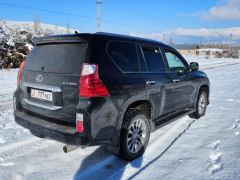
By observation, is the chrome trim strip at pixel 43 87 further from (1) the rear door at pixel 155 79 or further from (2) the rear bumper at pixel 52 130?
(1) the rear door at pixel 155 79

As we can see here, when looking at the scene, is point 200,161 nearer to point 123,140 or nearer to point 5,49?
point 123,140

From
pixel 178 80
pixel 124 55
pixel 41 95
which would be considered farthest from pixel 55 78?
pixel 178 80

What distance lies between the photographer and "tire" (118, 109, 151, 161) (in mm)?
3736

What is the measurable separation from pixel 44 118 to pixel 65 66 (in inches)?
32.3

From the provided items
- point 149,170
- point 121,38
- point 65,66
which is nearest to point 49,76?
point 65,66

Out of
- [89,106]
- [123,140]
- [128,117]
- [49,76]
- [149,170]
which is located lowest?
[149,170]

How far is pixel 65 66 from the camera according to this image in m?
3.44

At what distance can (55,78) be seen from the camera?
11.3 ft

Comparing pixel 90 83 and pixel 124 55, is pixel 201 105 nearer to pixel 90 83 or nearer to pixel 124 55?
pixel 124 55

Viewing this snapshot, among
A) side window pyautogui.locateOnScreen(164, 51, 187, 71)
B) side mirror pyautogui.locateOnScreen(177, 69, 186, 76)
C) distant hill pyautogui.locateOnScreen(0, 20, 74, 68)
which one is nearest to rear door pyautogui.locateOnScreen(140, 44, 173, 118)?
side window pyautogui.locateOnScreen(164, 51, 187, 71)

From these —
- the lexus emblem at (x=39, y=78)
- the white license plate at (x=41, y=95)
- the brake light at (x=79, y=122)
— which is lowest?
the brake light at (x=79, y=122)

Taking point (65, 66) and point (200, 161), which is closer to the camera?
point (65, 66)

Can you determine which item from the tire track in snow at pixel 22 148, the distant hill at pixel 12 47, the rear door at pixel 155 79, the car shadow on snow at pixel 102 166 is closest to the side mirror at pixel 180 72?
the rear door at pixel 155 79

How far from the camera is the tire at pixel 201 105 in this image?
6.12 meters
